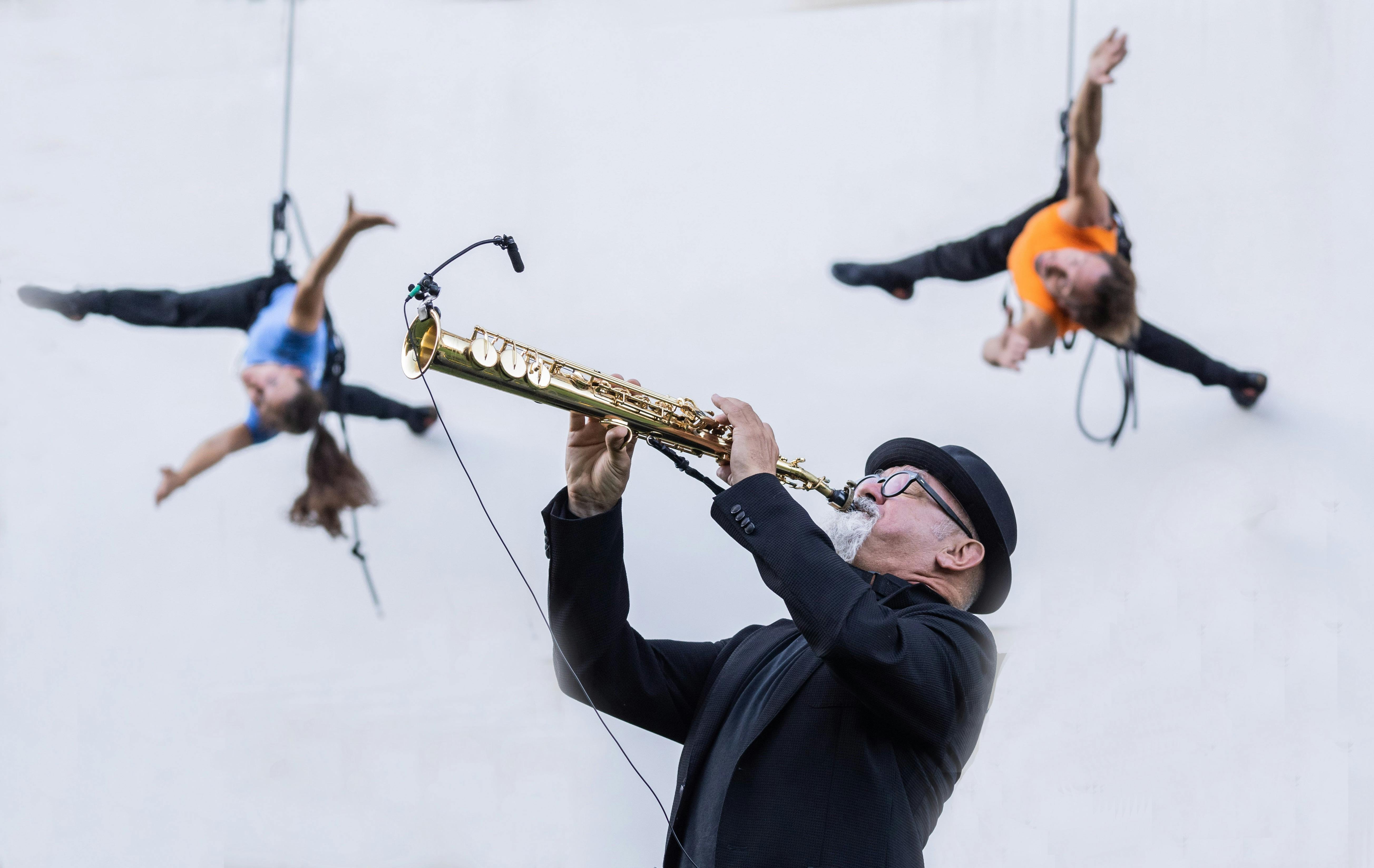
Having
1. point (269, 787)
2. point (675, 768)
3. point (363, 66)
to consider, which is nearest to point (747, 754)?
point (675, 768)

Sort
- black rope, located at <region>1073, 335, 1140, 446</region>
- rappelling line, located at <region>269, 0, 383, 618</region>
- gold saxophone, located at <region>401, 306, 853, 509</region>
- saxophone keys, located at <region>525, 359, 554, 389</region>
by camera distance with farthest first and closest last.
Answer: rappelling line, located at <region>269, 0, 383, 618</region> < black rope, located at <region>1073, 335, 1140, 446</region> < saxophone keys, located at <region>525, 359, 554, 389</region> < gold saxophone, located at <region>401, 306, 853, 509</region>

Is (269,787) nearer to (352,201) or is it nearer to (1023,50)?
(352,201)

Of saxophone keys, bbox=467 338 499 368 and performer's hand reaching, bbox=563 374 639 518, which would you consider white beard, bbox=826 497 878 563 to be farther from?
saxophone keys, bbox=467 338 499 368

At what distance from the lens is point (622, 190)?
3.34m

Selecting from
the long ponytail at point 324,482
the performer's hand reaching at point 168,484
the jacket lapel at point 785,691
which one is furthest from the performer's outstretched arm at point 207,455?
the jacket lapel at point 785,691

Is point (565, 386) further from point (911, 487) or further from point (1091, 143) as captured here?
point (1091, 143)

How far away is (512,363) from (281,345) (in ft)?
6.05

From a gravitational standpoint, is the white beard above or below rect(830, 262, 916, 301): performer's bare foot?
below

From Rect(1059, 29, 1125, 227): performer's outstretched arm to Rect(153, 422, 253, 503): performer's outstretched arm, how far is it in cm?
232

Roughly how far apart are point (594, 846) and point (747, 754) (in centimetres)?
139

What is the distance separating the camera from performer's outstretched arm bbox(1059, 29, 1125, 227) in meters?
3.13

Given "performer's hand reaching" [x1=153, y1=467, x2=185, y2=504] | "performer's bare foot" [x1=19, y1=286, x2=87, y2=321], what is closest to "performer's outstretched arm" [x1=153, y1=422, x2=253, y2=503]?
"performer's hand reaching" [x1=153, y1=467, x2=185, y2=504]

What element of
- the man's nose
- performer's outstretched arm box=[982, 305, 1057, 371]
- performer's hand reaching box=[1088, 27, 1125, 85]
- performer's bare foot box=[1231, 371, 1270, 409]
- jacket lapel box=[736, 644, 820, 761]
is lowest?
jacket lapel box=[736, 644, 820, 761]

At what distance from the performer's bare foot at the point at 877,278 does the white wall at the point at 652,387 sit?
37 mm
